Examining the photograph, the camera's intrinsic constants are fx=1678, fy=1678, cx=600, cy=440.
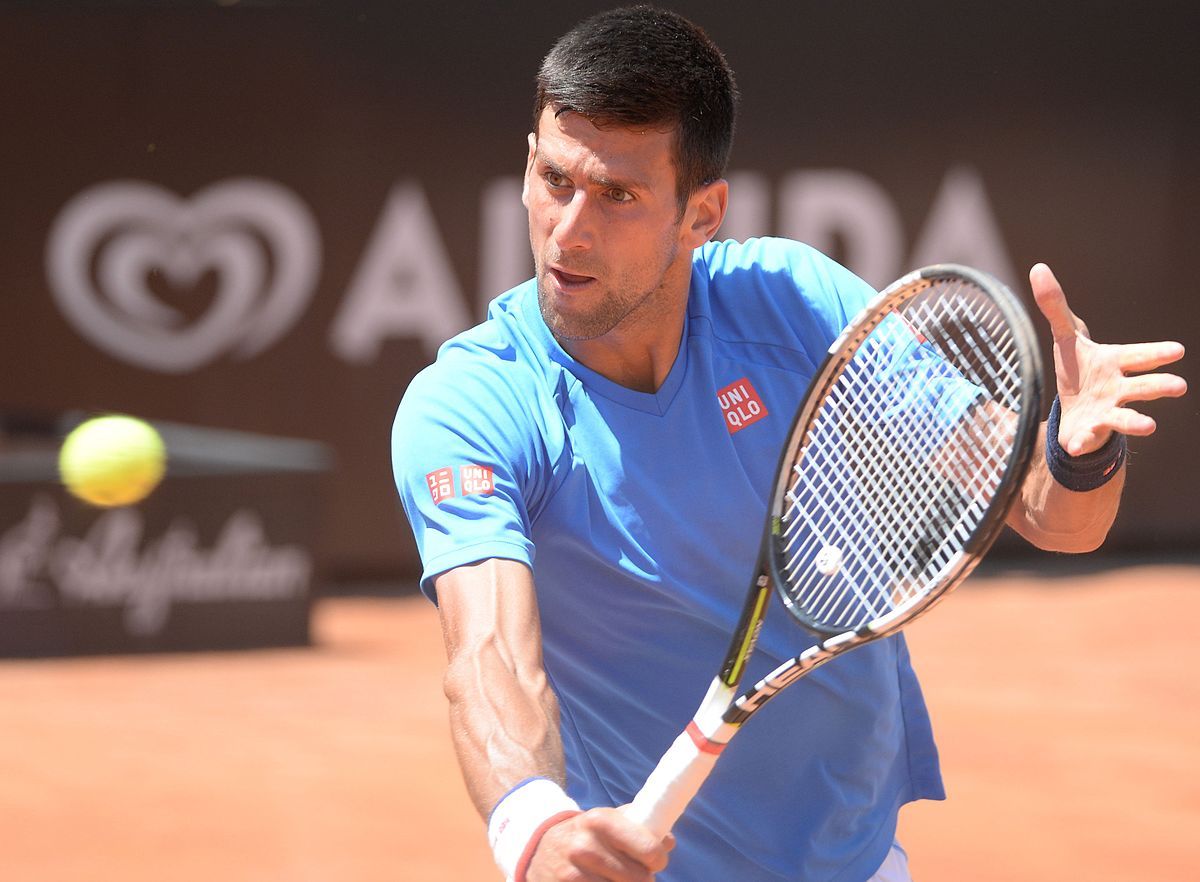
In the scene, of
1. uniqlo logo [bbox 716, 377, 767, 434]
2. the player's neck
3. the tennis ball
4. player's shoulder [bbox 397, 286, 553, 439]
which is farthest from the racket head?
the tennis ball

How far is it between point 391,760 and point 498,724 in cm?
328

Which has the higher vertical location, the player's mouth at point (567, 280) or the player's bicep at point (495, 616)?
the player's mouth at point (567, 280)

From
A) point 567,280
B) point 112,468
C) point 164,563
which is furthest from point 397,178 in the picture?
point 567,280

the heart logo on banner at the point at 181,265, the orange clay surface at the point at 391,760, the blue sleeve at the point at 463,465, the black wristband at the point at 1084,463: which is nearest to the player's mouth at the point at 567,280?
the blue sleeve at the point at 463,465

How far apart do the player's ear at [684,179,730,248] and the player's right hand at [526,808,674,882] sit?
0.87 metres

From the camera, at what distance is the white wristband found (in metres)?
1.75

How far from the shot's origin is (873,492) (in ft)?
7.00

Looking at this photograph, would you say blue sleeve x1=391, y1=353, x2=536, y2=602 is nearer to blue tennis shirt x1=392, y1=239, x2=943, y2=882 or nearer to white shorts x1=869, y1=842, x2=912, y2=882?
blue tennis shirt x1=392, y1=239, x2=943, y2=882

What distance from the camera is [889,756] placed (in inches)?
89.5

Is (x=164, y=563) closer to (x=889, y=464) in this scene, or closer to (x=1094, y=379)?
(x=889, y=464)

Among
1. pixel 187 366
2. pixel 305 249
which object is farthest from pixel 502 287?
pixel 187 366

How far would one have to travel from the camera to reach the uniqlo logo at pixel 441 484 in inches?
80.3

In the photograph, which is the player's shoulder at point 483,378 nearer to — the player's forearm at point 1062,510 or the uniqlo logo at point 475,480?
the uniqlo logo at point 475,480

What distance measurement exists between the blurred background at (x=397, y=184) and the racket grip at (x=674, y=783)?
558cm
